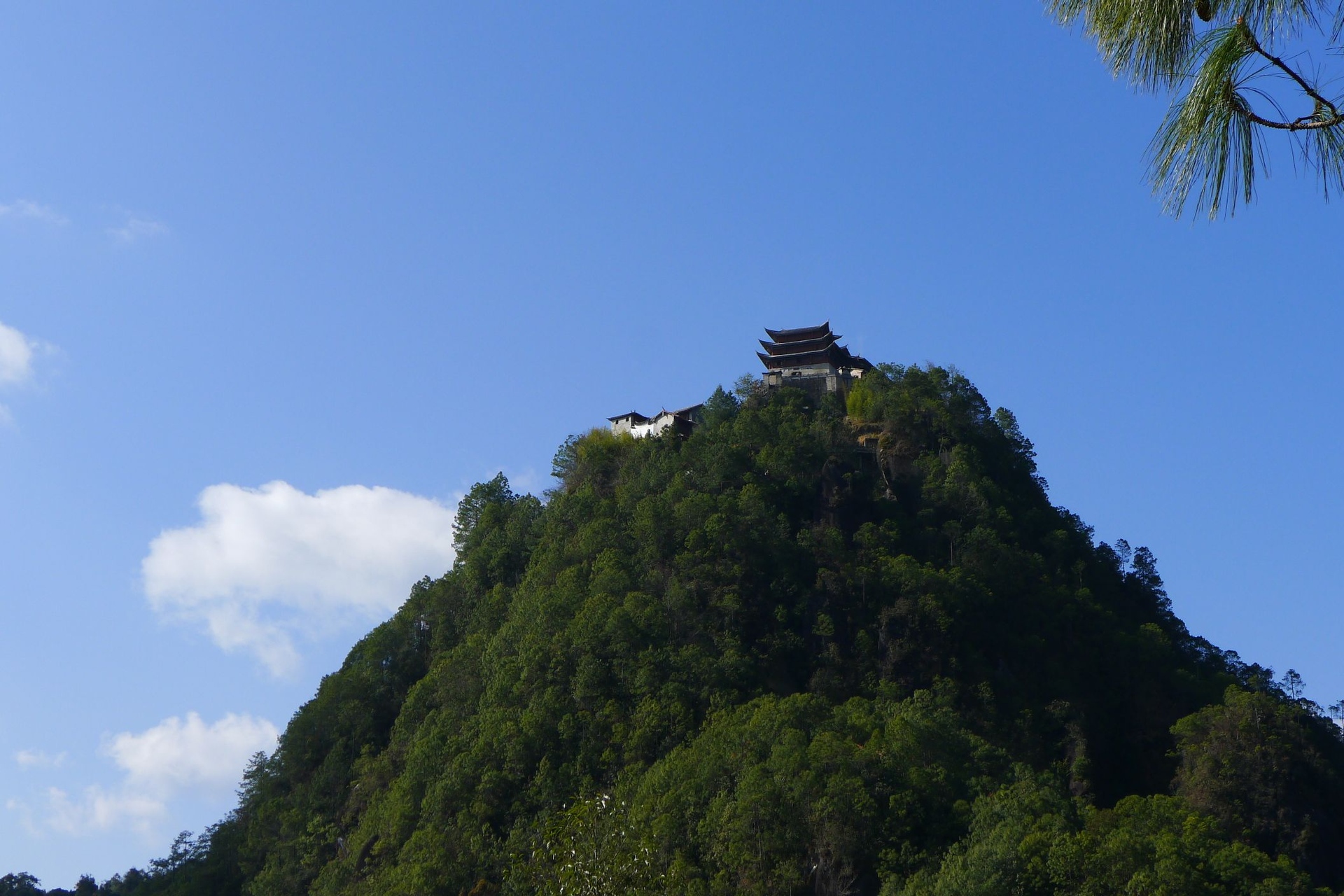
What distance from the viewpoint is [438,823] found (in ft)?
161

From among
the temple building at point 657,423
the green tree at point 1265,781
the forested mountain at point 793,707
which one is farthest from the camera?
the temple building at point 657,423

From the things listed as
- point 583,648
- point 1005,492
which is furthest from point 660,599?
point 1005,492

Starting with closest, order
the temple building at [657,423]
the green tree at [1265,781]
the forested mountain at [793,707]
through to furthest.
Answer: the forested mountain at [793,707] → the green tree at [1265,781] → the temple building at [657,423]

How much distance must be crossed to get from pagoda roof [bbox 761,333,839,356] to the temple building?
5.53m

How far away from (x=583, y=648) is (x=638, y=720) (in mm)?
4224

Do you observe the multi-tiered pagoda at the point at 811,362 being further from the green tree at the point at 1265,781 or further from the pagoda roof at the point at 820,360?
the green tree at the point at 1265,781

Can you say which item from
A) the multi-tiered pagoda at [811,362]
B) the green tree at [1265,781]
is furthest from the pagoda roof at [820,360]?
the green tree at [1265,781]

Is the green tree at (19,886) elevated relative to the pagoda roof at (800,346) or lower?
lower

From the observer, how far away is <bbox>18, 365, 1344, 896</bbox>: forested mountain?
134ft

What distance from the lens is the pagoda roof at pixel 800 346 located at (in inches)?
2862

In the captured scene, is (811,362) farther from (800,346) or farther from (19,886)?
(19,886)

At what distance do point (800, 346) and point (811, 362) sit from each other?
1.09m

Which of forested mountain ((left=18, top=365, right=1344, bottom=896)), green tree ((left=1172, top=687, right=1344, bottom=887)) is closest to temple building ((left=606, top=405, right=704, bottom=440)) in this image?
forested mountain ((left=18, top=365, right=1344, bottom=896))

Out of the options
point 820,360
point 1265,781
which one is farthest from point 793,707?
point 820,360
